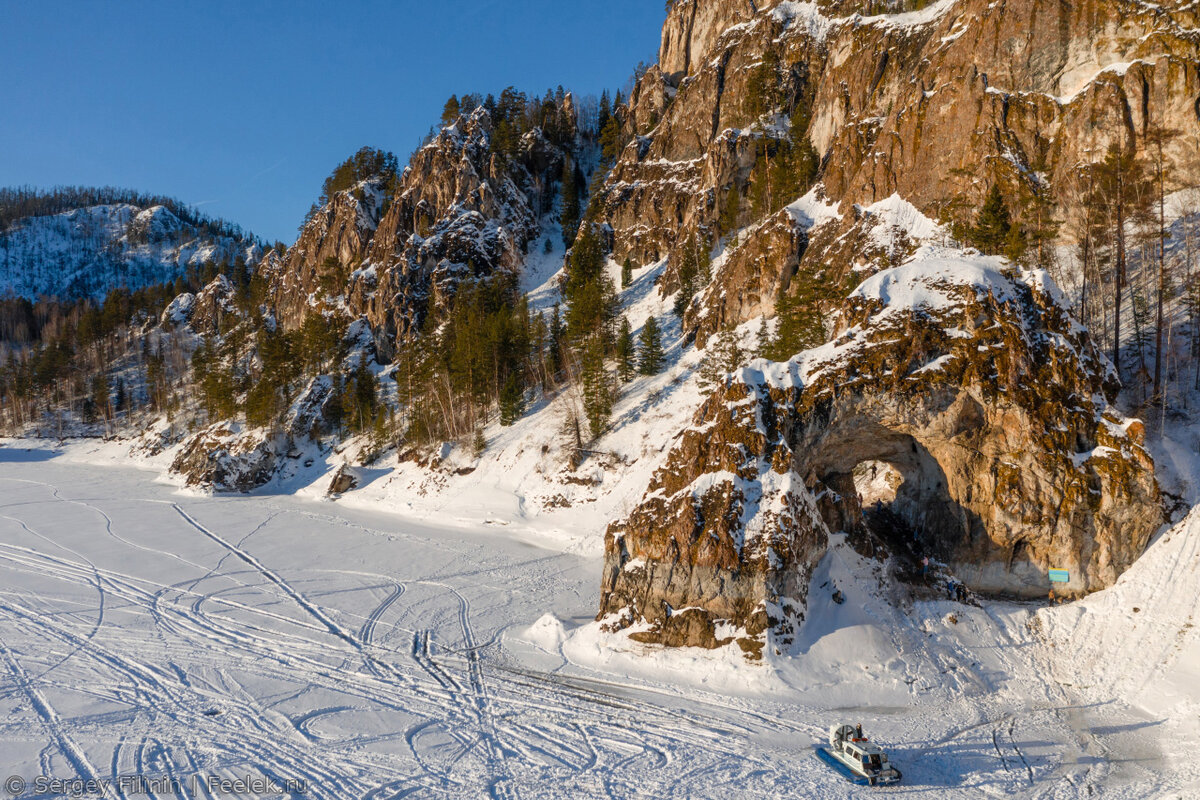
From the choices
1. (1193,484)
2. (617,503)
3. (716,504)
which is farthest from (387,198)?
(1193,484)

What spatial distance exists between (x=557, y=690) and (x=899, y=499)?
16.6 metres

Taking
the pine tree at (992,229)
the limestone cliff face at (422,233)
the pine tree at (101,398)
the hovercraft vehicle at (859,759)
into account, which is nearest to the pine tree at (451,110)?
the limestone cliff face at (422,233)

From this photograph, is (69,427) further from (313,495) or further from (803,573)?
(803,573)

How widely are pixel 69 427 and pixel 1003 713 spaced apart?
367 ft

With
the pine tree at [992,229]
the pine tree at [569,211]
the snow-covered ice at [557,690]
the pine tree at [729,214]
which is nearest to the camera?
the snow-covered ice at [557,690]

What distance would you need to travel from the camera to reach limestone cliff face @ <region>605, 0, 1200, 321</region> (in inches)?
1526

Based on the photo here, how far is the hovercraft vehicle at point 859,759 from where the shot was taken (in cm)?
1269

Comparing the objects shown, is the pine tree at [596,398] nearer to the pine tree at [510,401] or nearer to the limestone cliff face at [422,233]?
the pine tree at [510,401]

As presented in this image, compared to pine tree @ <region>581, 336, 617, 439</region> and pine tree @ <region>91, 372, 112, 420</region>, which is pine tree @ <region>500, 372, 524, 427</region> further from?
pine tree @ <region>91, 372, 112, 420</region>

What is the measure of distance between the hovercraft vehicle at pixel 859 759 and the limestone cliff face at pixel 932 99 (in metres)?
38.3

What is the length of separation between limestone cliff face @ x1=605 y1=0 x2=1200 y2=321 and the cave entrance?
1005 inches

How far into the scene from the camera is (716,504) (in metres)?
20.0

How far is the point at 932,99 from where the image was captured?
45656 millimetres

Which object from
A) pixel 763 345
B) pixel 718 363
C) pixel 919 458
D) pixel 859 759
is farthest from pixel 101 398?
pixel 859 759
